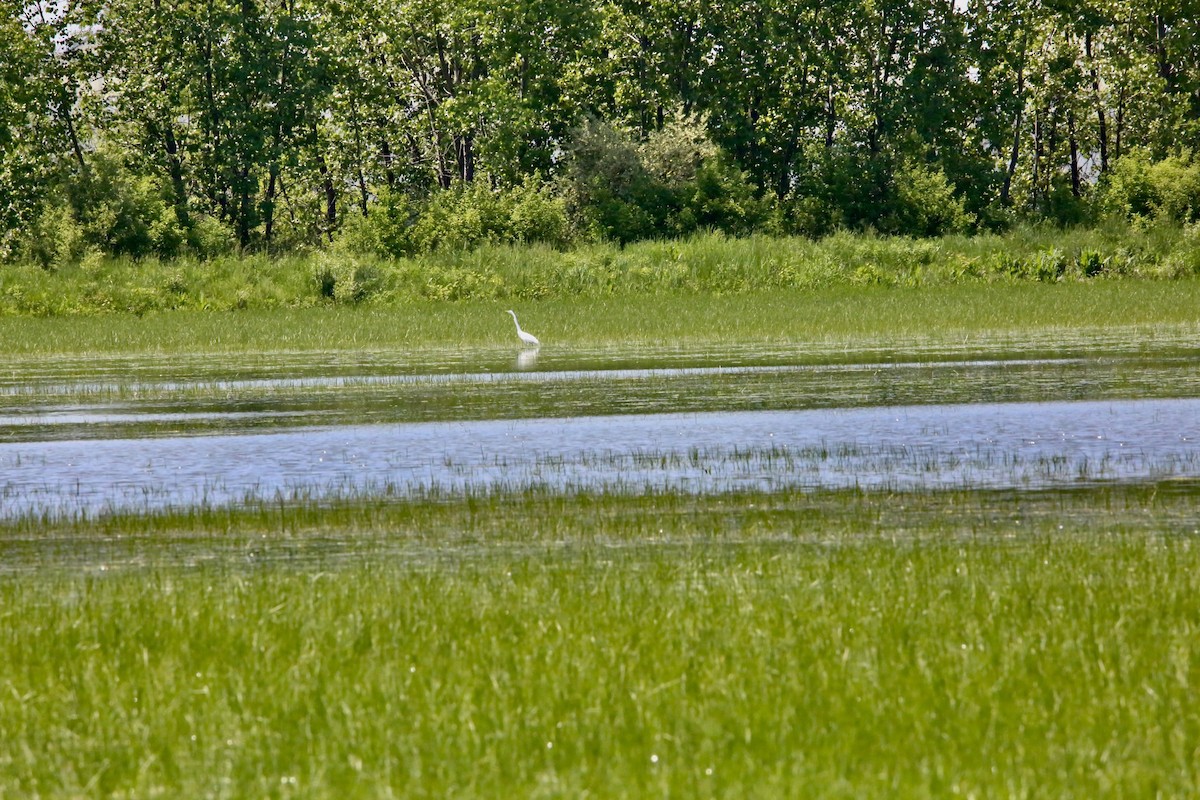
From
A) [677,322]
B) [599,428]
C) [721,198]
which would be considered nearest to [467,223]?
[721,198]

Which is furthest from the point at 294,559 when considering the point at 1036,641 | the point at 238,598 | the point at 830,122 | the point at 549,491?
the point at 830,122

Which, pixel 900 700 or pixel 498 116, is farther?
pixel 498 116

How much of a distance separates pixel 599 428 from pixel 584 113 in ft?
168

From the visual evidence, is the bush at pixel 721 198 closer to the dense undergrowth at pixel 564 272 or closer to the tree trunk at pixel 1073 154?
the dense undergrowth at pixel 564 272

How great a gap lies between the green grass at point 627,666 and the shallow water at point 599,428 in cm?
362

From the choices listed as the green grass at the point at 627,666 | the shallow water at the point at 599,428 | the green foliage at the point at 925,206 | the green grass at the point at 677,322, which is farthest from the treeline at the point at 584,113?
the green grass at the point at 627,666

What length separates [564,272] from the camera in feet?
188

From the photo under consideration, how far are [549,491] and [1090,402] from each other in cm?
1007

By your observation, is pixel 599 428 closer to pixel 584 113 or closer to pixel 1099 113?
pixel 584 113

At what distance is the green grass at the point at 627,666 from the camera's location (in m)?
6.85

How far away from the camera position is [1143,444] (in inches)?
724

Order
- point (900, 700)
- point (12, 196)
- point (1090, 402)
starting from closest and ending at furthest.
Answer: point (900, 700), point (1090, 402), point (12, 196)

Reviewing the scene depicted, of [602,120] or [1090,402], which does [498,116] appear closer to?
[602,120]

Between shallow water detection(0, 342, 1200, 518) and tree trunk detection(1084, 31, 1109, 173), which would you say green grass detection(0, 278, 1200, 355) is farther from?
tree trunk detection(1084, 31, 1109, 173)
